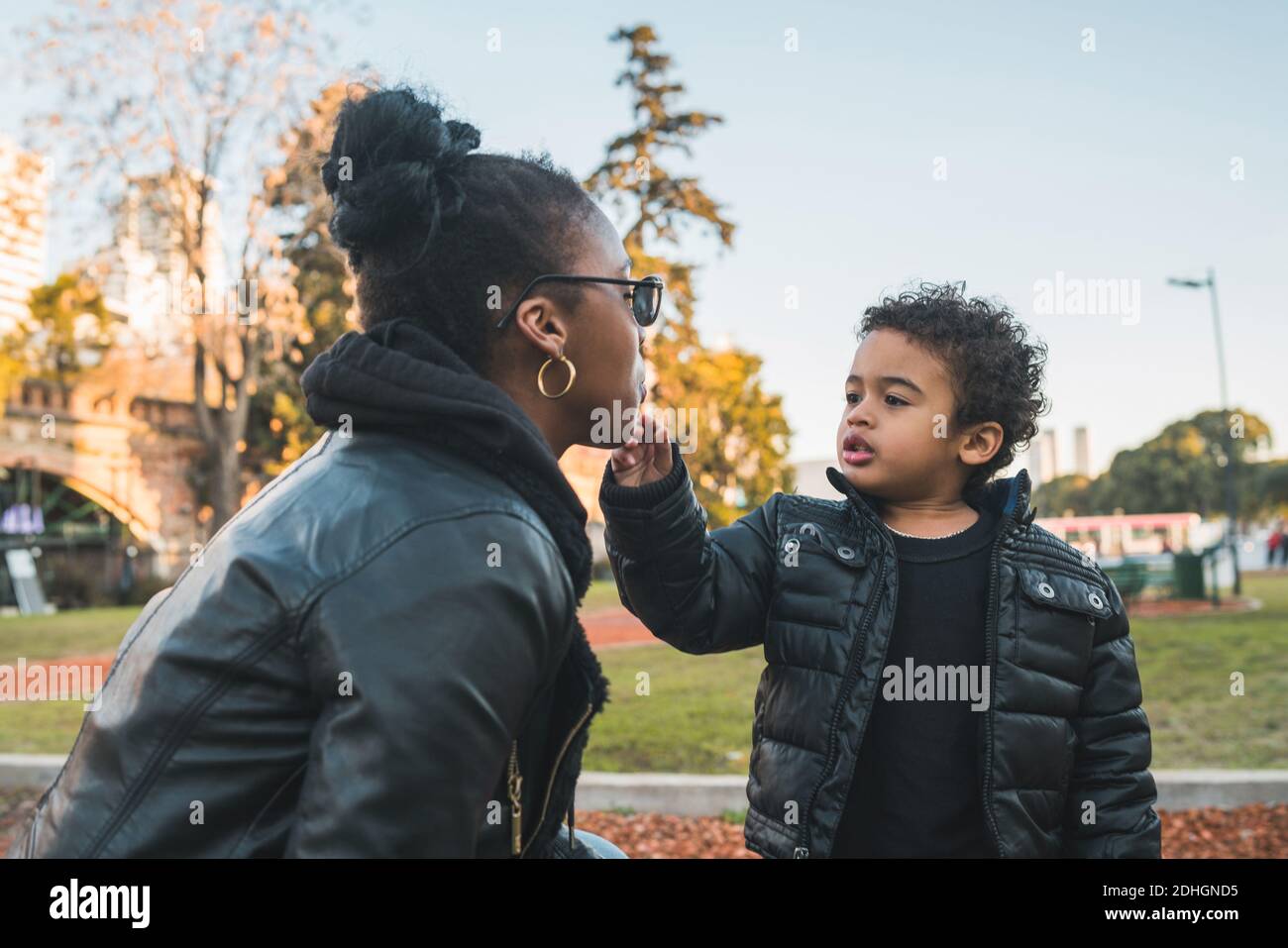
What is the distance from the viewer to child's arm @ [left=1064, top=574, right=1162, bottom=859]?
7.91ft

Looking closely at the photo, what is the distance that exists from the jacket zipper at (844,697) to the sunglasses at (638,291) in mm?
860

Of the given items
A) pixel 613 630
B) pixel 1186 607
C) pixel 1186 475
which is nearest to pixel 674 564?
pixel 613 630

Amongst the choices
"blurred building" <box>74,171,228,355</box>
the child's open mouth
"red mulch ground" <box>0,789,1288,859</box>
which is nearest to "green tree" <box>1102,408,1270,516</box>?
"blurred building" <box>74,171,228,355</box>

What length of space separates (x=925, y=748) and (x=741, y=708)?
5845mm

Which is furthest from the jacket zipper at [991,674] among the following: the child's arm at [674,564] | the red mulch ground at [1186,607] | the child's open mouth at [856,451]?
the red mulch ground at [1186,607]

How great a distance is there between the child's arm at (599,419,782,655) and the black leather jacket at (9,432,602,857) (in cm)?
99

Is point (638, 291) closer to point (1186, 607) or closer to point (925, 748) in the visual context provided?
point (925, 748)

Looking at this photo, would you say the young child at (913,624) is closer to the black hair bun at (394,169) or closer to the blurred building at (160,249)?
the black hair bun at (394,169)

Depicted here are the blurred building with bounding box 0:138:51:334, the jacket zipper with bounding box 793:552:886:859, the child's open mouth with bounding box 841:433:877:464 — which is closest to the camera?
the jacket zipper with bounding box 793:552:886:859

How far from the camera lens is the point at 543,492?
5.19 feet

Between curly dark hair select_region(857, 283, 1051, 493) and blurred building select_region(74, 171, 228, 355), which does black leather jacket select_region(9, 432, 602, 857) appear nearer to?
curly dark hair select_region(857, 283, 1051, 493)

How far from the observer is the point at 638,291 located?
6.67 feet

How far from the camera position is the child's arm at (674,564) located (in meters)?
2.47
